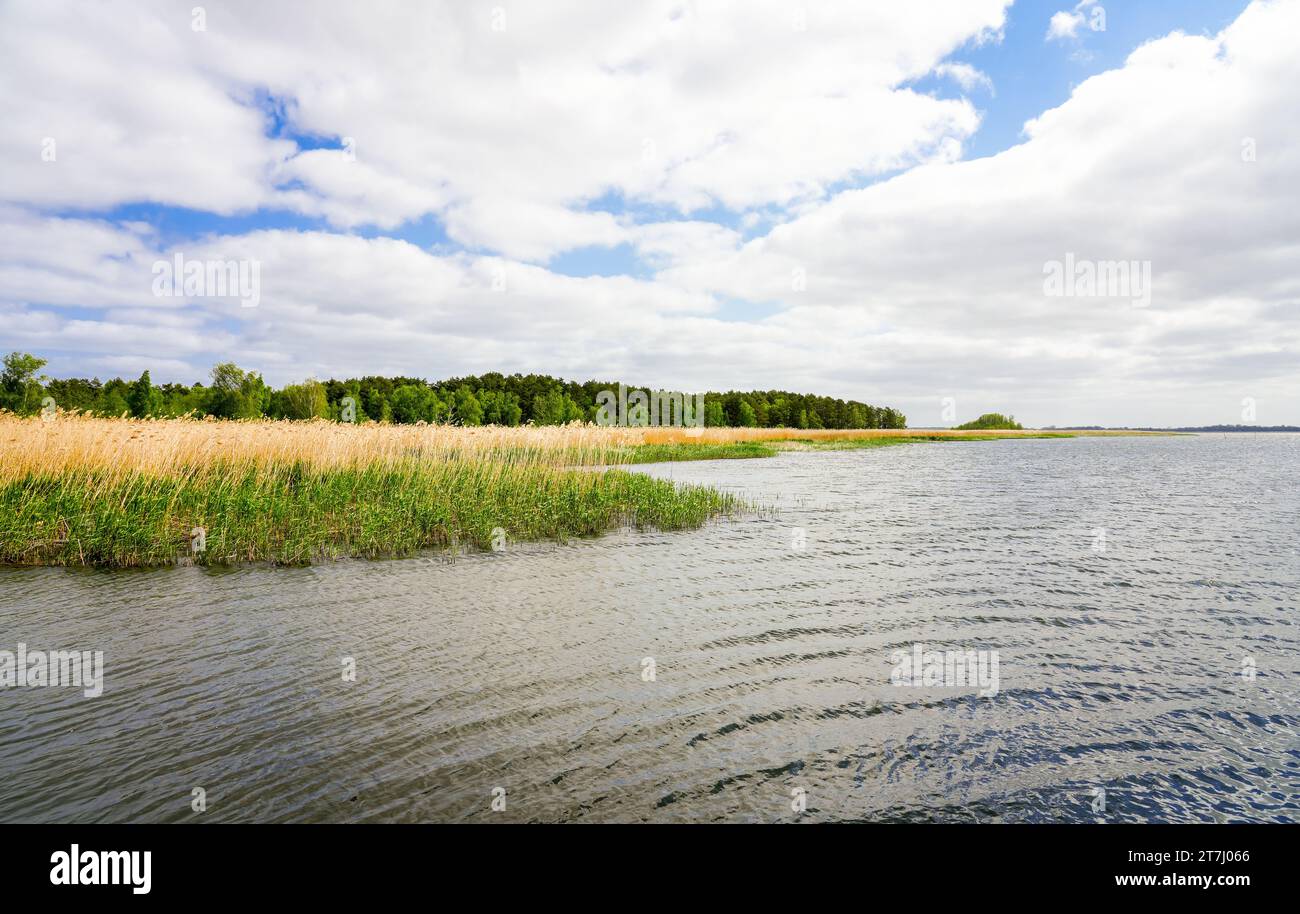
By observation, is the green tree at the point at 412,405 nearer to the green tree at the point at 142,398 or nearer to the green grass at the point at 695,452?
the green tree at the point at 142,398

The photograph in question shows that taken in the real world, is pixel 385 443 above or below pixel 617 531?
above

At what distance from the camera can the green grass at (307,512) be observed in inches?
586

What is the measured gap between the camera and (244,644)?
9648 mm

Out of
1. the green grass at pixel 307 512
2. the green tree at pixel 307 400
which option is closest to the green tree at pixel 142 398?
the green tree at pixel 307 400

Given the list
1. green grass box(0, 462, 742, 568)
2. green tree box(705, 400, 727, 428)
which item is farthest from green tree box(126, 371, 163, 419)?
green tree box(705, 400, 727, 428)

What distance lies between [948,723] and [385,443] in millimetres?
22112

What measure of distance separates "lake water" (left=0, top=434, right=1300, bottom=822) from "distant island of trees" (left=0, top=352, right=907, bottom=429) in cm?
1920

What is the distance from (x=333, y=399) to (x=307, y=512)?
117366 millimetres

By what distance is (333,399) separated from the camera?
4838 inches

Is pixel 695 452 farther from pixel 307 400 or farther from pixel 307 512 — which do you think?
pixel 307 400

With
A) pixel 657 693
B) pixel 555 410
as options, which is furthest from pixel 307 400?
pixel 657 693

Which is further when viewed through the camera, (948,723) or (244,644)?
(244,644)
